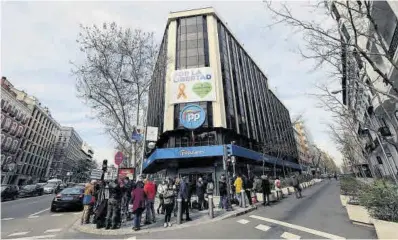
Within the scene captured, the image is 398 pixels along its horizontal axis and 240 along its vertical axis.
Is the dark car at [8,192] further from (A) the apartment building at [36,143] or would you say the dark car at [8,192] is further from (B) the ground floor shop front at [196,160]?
(A) the apartment building at [36,143]

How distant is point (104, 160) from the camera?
37.9 ft

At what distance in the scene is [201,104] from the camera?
2873cm

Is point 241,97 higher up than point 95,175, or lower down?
higher up

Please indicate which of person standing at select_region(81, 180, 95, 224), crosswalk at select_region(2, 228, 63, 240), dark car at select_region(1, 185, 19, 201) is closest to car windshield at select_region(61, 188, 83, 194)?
person standing at select_region(81, 180, 95, 224)

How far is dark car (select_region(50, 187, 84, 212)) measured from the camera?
13139 millimetres

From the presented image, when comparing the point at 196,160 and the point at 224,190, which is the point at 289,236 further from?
the point at 196,160

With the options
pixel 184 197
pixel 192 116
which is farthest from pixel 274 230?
pixel 192 116

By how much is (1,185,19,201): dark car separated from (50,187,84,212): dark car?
1278 centimetres

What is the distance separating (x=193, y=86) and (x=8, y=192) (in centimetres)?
2204

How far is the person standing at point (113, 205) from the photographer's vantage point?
830 centimetres

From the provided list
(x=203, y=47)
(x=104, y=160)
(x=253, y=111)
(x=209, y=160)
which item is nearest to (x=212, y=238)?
(x=104, y=160)

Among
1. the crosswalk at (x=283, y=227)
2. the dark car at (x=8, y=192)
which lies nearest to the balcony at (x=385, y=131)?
the crosswalk at (x=283, y=227)

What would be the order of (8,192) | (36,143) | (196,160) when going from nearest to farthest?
(8,192)
(196,160)
(36,143)

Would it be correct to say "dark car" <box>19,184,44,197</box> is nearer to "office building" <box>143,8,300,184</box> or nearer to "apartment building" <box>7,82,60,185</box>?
"office building" <box>143,8,300,184</box>
